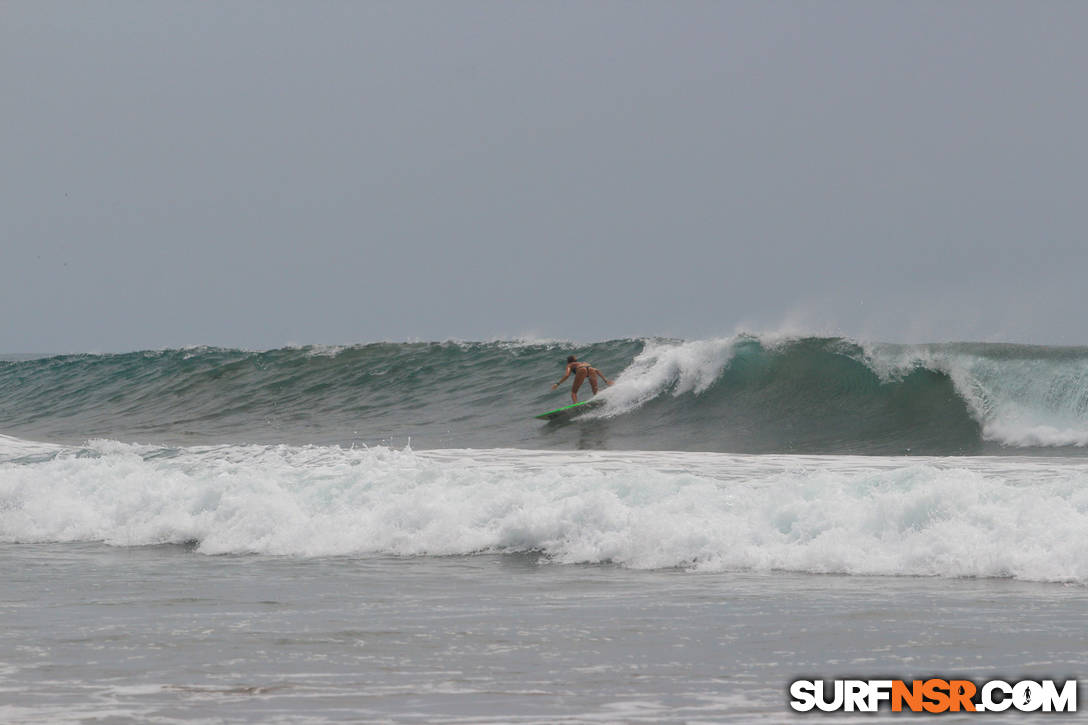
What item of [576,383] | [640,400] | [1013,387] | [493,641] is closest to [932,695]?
[493,641]

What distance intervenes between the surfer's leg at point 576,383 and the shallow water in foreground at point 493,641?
10.9 meters

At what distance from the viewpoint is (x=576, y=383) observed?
1984 cm

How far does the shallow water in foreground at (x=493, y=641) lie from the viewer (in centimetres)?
474

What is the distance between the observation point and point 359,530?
10.4m

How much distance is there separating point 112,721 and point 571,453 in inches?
393

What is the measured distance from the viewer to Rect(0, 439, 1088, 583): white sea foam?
8.54 meters

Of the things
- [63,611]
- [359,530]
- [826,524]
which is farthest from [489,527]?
[63,611]

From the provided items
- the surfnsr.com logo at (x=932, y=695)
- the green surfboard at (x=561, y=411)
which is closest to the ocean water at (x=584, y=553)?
the surfnsr.com logo at (x=932, y=695)

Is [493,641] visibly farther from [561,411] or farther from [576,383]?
[576,383]

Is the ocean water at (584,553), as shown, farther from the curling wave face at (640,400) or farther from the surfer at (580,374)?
the surfer at (580,374)

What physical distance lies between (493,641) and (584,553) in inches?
134

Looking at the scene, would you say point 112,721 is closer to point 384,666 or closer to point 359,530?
point 384,666

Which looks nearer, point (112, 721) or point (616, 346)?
point (112, 721)

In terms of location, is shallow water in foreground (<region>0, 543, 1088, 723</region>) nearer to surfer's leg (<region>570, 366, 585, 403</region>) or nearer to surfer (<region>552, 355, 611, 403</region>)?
surfer's leg (<region>570, 366, 585, 403</region>)
